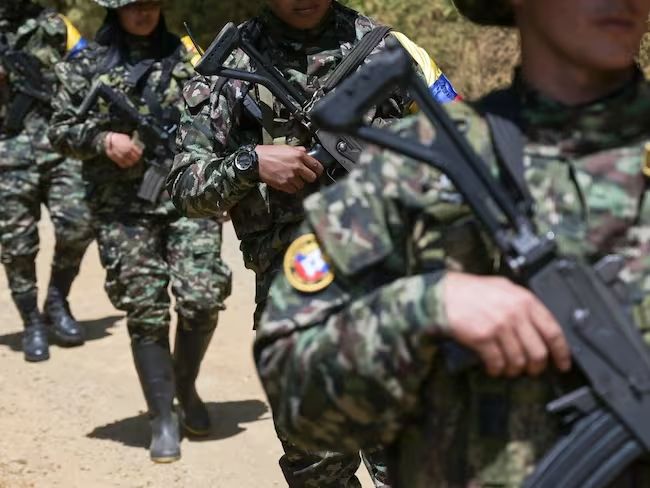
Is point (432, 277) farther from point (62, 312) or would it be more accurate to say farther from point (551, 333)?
point (62, 312)

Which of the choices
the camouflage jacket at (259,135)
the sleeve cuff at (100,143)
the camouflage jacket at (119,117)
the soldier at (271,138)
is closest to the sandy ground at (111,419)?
the camouflage jacket at (119,117)

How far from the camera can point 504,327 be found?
2072 millimetres

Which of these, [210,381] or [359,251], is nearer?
[359,251]

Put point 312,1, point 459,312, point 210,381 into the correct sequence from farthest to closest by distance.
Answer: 1. point 210,381
2. point 312,1
3. point 459,312

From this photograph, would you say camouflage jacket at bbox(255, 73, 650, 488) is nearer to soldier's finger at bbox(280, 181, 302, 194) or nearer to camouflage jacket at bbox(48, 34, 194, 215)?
soldier's finger at bbox(280, 181, 302, 194)

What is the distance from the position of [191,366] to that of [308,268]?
14.9 feet

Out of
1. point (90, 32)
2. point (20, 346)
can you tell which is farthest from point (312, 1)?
point (90, 32)

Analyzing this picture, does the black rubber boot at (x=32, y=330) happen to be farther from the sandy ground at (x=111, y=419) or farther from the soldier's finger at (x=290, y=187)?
the soldier's finger at (x=290, y=187)

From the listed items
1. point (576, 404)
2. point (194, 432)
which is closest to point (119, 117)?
point (194, 432)

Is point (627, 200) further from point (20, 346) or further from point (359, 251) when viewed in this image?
point (20, 346)

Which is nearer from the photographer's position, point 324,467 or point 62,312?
point 324,467

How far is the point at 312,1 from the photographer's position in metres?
4.46

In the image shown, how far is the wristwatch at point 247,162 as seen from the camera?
173 inches

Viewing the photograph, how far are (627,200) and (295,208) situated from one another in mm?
2338
